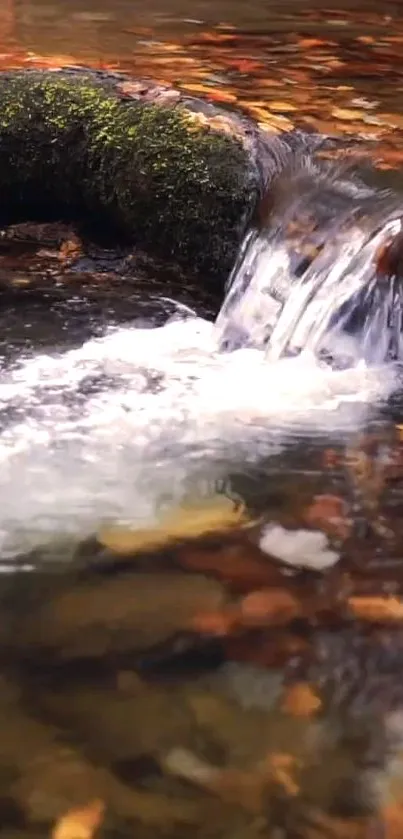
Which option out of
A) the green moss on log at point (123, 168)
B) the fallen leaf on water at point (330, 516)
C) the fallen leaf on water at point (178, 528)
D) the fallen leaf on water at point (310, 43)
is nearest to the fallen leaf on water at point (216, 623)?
the fallen leaf on water at point (178, 528)

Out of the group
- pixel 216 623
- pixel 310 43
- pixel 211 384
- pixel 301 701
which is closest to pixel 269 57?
pixel 310 43

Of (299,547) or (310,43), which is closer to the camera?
(299,547)

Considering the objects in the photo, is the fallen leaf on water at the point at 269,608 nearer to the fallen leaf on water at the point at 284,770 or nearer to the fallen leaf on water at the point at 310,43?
the fallen leaf on water at the point at 284,770

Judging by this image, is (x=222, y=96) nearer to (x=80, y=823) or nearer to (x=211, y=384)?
(x=211, y=384)

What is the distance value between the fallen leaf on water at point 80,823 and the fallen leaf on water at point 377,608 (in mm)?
734

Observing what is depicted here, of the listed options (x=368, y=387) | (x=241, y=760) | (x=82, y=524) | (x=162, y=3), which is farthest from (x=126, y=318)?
(x=162, y=3)

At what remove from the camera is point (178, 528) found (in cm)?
264

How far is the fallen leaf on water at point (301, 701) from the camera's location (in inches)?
79.8

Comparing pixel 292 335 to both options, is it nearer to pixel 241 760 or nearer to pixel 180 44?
pixel 241 760

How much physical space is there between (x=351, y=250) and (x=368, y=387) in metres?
0.54

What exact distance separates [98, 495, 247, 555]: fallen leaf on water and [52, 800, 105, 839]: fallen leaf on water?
0.81 meters

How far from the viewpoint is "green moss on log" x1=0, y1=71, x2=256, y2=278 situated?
439 centimetres

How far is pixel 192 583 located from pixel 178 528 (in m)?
0.25

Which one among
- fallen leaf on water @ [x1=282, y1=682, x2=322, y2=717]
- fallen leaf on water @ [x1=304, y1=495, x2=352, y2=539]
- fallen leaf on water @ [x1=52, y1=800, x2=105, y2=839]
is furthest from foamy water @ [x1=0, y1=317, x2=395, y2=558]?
fallen leaf on water @ [x1=52, y1=800, x2=105, y2=839]
